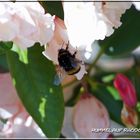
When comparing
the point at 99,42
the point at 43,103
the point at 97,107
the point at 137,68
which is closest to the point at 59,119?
the point at 43,103

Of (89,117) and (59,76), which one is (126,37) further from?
(59,76)

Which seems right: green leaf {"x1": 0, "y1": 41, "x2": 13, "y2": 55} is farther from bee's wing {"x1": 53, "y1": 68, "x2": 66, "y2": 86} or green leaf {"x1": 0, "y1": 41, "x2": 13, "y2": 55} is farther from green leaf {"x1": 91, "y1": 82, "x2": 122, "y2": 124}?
green leaf {"x1": 91, "y1": 82, "x2": 122, "y2": 124}

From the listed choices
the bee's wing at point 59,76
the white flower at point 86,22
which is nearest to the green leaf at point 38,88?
the bee's wing at point 59,76

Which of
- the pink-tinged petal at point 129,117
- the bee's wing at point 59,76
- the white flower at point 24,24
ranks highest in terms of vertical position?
the white flower at point 24,24

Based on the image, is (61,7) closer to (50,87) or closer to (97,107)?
(50,87)

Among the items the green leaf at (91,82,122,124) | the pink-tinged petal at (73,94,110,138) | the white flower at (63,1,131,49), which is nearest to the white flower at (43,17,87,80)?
the white flower at (63,1,131,49)

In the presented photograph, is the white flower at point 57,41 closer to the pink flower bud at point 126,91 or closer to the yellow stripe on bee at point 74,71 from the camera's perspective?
the yellow stripe on bee at point 74,71
